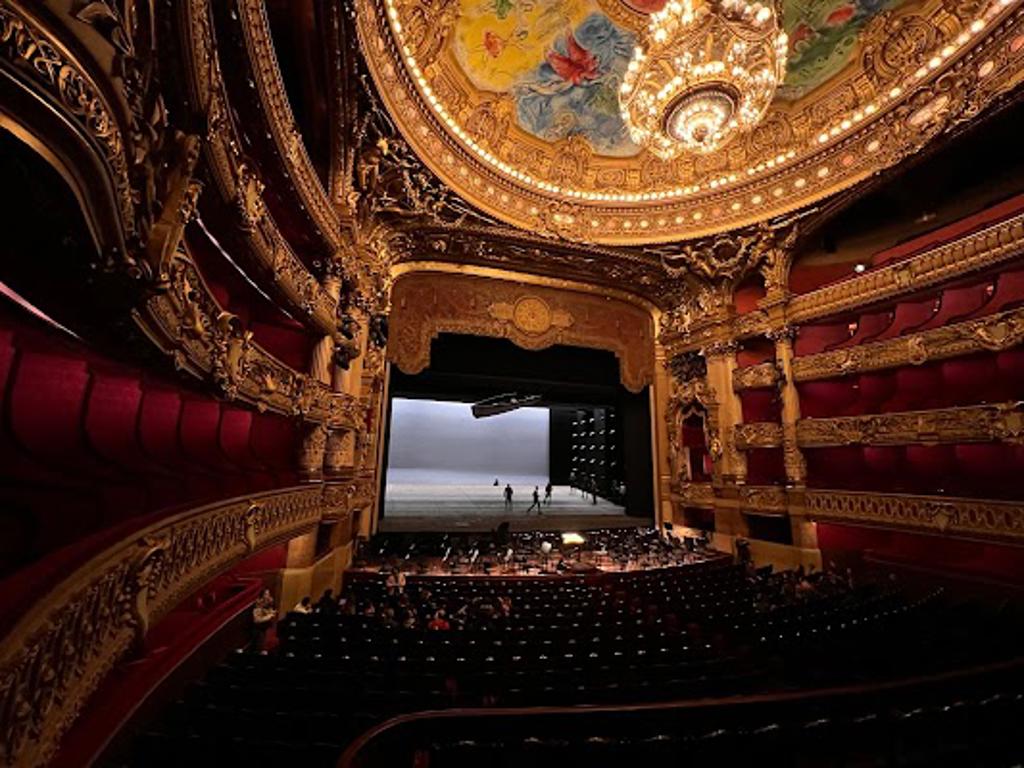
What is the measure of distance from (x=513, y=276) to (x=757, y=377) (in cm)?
747

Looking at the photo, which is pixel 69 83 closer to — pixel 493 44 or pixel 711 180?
pixel 493 44

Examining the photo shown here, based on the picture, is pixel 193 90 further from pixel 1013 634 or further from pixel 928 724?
pixel 1013 634

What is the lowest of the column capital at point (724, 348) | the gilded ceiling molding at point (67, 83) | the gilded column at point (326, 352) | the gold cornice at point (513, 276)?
the gilded ceiling molding at point (67, 83)

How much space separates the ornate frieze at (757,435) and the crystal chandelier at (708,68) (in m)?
7.19

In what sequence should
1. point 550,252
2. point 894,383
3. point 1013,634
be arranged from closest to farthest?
1. point 1013,634
2. point 894,383
3. point 550,252

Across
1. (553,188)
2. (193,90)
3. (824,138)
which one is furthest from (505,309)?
(193,90)

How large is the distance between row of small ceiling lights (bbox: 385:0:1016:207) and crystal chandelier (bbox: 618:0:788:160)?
3871mm

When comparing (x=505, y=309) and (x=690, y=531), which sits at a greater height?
(x=505, y=309)

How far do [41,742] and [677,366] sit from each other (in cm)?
1400

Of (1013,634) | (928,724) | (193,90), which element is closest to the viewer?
(928,724)

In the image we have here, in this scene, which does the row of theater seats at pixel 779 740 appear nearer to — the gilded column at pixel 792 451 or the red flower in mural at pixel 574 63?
the gilded column at pixel 792 451

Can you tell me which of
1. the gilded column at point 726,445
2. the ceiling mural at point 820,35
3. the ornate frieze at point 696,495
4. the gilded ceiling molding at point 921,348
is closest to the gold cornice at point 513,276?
the gilded column at point 726,445

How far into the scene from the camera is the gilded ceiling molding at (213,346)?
8.49 feet

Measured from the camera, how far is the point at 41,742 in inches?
66.2
